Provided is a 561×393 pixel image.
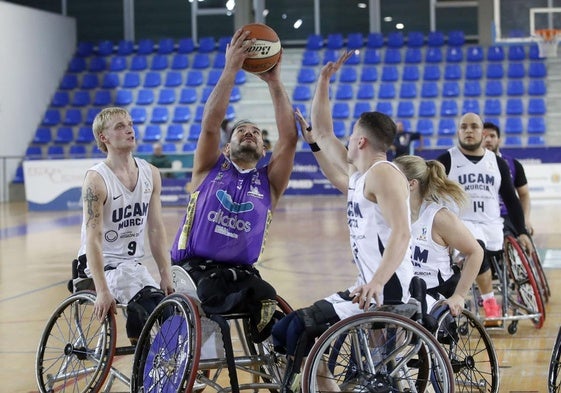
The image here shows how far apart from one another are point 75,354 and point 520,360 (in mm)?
2495

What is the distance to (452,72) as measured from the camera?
21500 mm

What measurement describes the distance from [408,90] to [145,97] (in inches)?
233

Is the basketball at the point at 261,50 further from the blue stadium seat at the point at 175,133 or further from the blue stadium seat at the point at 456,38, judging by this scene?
the blue stadium seat at the point at 456,38

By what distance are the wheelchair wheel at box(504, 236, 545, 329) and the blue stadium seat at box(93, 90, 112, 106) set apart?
17178mm

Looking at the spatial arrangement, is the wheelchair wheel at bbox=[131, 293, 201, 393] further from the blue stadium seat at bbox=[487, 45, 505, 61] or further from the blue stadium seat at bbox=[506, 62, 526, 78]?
the blue stadium seat at bbox=[487, 45, 505, 61]

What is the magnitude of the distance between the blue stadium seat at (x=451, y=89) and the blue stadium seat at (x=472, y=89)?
18 cm

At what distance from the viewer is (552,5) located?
19266 millimetres

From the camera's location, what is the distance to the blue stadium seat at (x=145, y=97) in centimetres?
2262

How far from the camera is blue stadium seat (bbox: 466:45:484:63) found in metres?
21.7

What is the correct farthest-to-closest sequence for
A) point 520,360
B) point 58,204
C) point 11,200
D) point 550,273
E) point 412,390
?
point 11,200 → point 58,204 → point 550,273 → point 520,360 → point 412,390

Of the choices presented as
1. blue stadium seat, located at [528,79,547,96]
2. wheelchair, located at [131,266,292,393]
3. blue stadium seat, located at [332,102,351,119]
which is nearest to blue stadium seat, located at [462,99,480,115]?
blue stadium seat, located at [528,79,547,96]

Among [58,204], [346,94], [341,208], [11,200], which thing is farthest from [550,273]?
[11,200]

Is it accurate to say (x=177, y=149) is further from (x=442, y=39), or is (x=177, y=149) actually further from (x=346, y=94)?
(x=442, y=39)

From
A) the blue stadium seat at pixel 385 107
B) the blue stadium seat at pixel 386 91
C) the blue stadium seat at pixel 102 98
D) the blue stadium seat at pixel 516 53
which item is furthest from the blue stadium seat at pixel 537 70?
the blue stadium seat at pixel 102 98
